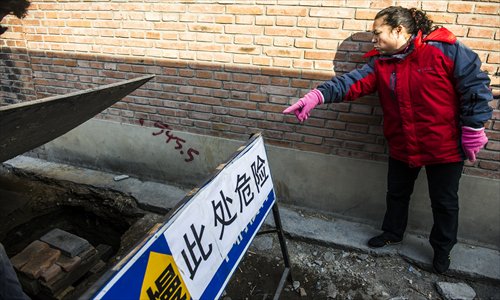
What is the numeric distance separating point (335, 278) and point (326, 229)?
526 mm

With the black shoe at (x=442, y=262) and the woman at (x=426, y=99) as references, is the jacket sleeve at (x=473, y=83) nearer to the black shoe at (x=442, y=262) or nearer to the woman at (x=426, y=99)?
the woman at (x=426, y=99)

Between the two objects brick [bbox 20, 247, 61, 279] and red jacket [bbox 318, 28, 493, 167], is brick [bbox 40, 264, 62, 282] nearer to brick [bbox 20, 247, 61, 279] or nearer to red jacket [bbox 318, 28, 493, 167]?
brick [bbox 20, 247, 61, 279]

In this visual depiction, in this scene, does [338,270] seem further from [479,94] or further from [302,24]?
[302,24]

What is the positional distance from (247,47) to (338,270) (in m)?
2.08

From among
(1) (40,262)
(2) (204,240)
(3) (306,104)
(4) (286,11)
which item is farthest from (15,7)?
(2) (204,240)

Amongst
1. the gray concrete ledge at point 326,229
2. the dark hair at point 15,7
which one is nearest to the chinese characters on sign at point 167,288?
the gray concrete ledge at point 326,229

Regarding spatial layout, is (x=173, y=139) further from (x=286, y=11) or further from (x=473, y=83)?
(x=473, y=83)

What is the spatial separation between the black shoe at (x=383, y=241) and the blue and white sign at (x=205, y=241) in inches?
52.4

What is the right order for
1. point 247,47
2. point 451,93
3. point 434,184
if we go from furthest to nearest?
1. point 247,47
2. point 434,184
3. point 451,93

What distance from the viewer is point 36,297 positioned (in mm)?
2650

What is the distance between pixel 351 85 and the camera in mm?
2574

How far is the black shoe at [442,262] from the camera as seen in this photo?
2.67 metres

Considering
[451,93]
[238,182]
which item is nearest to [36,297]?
[238,182]

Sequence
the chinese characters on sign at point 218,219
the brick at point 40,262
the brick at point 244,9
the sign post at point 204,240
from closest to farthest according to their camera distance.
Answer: the sign post at point 204,240, the chinese characters on sign at point 218,219, the brick at point 40,262, the brick at point 244,9
